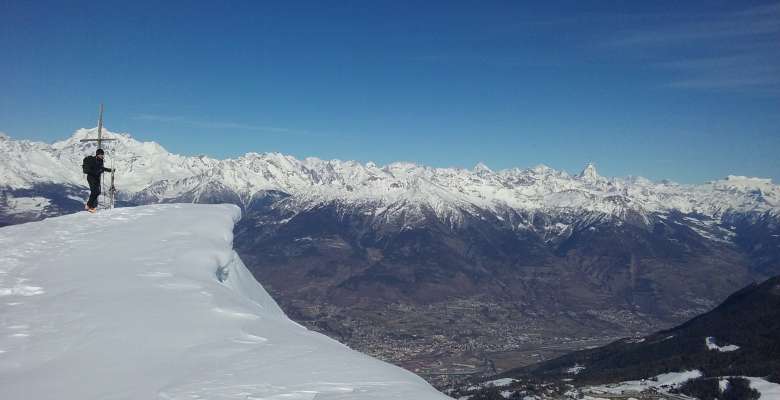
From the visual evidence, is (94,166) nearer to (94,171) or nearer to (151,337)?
(94,171)

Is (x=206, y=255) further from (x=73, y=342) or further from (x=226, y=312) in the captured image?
(x=73, y=342)

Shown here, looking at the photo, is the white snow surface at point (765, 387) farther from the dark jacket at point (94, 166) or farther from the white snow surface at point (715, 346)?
the dark jacket at point (94, 166)

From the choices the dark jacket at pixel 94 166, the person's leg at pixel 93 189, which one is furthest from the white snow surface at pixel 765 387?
the dark jacket at pixel 94 166

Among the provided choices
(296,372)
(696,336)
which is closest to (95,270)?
(296,372)

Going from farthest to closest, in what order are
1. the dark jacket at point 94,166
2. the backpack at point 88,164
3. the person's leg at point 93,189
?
1. the person's leg at point 93,189
2. the dark jacket at point 94,166
3. the backpack at point 88,164

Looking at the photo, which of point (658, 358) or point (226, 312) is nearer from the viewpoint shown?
point (226, 312)

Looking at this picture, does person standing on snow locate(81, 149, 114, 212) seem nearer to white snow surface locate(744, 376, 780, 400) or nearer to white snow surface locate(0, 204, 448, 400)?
white snow surface locate(0, 204, 448, 400)

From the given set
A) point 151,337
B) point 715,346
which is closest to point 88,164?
point 151,337
